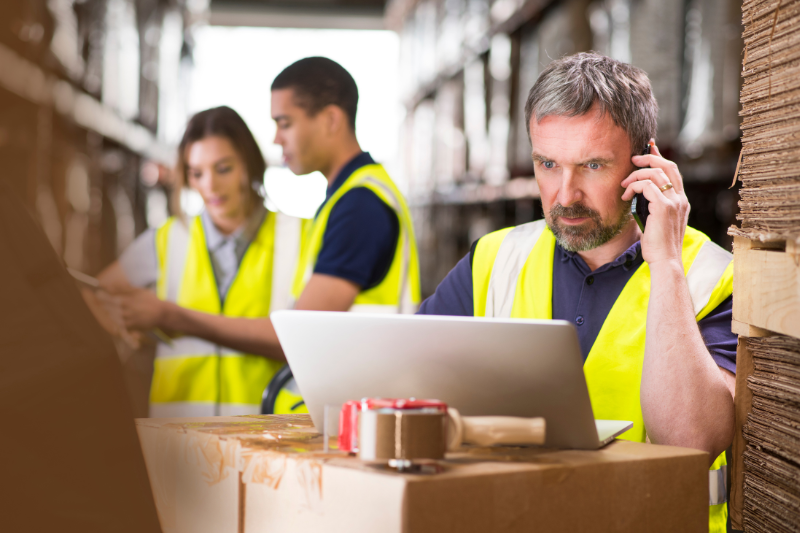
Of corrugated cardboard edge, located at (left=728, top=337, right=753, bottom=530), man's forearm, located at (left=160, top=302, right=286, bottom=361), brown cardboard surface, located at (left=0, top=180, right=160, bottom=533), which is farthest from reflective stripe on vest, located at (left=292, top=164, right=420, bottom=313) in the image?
brown cardboard surface, located at (left=0, top=180, right=160, bottom=533)

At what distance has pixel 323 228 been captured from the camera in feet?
9.30

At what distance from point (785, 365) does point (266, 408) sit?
166cm

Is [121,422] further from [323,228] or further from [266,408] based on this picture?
[323,228]

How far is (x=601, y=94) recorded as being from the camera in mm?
1895

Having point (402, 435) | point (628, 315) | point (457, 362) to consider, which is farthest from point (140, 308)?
point (402, 435)

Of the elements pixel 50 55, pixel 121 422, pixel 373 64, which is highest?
pixel 373 64

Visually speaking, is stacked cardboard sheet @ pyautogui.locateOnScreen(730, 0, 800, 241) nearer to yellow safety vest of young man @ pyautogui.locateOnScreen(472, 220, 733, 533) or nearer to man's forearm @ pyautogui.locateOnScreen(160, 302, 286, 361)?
yellow safety vest of young man @ pyautogui.locateOnScreen(472, 220, 733, 533)

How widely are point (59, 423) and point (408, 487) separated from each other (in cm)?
38

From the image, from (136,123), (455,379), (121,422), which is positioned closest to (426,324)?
(455,379)

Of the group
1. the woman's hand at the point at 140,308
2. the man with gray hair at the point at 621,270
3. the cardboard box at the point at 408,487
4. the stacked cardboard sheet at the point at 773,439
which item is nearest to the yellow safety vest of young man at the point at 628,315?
the man with gray hair at the point at 621,270

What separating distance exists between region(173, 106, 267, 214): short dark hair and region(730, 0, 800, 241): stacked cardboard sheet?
2.29m

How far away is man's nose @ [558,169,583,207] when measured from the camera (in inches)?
Answer: 75.1

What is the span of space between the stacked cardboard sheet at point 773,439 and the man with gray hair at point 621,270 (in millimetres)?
233

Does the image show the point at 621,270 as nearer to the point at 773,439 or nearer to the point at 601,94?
the point at 601,94
